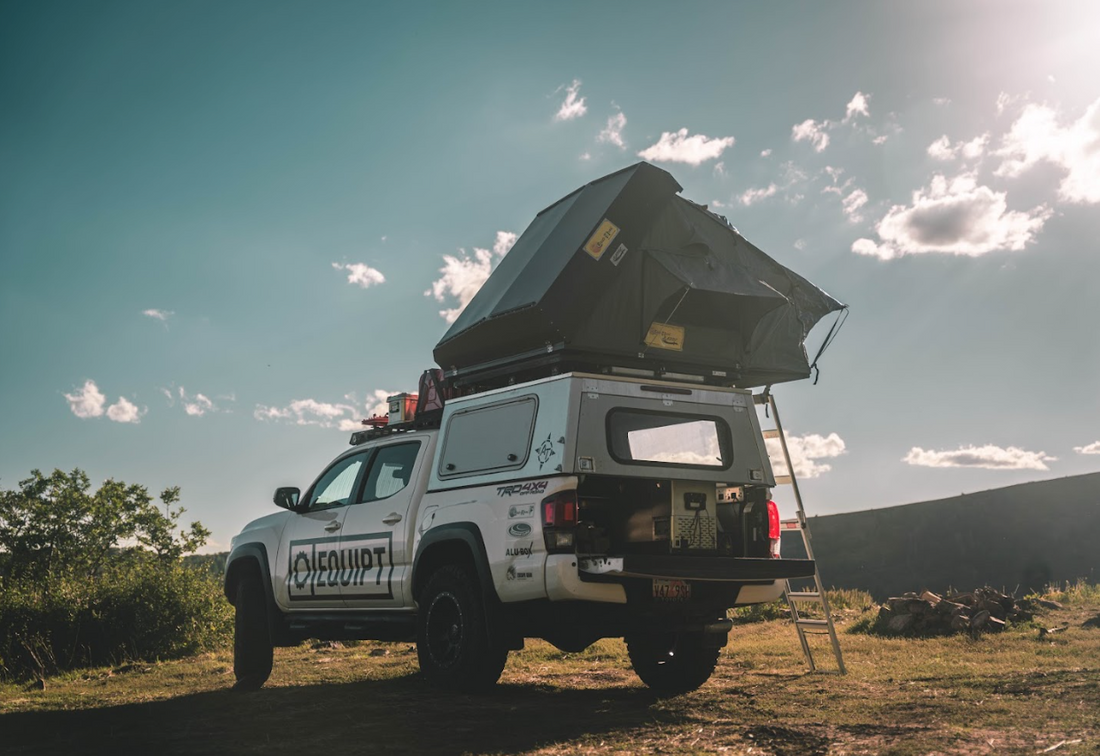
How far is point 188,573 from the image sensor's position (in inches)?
Result: 570

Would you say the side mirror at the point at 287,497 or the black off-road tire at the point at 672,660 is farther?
the side mirror at the point at 287,497

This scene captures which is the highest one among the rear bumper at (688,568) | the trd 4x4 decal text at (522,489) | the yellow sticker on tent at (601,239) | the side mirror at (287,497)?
the yellow sticker on tent at (601,239)

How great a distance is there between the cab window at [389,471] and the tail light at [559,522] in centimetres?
192

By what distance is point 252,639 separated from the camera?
9.52 m

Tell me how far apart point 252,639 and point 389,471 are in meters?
2.54

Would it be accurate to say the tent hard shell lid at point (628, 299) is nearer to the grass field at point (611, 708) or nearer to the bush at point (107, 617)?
the grass field at point (611, 708)

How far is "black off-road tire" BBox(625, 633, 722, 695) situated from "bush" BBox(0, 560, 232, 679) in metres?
7.56

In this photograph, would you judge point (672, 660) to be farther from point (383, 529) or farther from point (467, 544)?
point (383, 529)

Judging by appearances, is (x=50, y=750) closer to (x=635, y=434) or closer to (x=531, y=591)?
(x=531, y=591)

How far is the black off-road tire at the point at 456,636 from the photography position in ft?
23.0

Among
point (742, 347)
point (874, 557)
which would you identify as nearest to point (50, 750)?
point (742, 347)

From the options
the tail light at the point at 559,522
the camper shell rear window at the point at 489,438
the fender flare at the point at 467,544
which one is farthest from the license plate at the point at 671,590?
the camper shell rear window at the point at 489,438

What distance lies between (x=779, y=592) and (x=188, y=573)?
999cm

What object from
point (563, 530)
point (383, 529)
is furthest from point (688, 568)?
point (383, 529)
